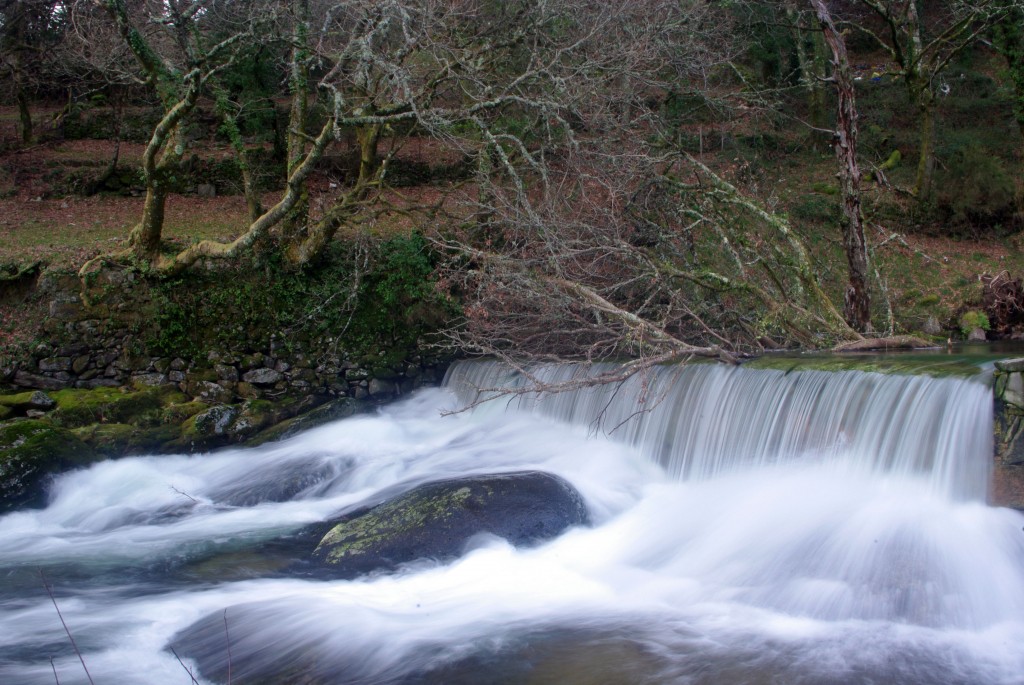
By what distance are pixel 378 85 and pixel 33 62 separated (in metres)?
11.4

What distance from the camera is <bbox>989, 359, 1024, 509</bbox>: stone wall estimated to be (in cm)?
642

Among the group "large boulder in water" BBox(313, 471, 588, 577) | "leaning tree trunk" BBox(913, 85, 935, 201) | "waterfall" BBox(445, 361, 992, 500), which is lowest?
"large boulder in water" BBox(313, 471, 588, 577)

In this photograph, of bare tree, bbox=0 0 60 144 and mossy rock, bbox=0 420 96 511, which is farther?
bare tree, bbox=0 0 60 144

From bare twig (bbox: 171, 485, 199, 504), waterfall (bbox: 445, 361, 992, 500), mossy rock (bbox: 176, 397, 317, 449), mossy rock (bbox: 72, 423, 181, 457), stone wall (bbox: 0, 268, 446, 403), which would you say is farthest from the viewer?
stone wall (bbox: 0, 268, 446, 403)

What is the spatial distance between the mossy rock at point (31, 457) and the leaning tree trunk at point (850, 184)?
34.1ft

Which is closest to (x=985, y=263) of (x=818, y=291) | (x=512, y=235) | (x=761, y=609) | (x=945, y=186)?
(x=945, y=186)

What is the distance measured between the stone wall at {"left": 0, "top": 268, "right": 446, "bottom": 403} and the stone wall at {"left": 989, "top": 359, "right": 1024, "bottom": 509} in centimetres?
907

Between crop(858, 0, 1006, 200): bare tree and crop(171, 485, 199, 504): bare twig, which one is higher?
crop(858, 0, 1006, 200): bare tree

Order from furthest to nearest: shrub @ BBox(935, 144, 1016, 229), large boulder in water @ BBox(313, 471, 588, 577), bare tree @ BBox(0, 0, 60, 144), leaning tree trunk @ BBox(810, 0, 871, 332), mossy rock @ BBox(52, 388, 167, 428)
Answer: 1. bare tree @ BBox(0, 0, 60, 144)
2. shrub @ BBox(935, 144, 1016, 229)
3. leaning tree trunk @ BBox(810, 0, 871, 332)
4. mossy rock @ BBox(52, 388, 167, 428)
5. large boulder in water @ BBox(313, 471, 588, 577)

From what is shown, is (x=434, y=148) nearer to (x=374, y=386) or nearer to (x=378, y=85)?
(x=378, y=85)

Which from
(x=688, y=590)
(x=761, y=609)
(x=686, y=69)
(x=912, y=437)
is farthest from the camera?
(x=686, y=69)

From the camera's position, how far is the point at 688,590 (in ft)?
22.0

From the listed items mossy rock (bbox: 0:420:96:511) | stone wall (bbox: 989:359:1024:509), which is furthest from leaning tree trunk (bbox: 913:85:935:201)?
mossy rock (bbox: 0:420:96:511)

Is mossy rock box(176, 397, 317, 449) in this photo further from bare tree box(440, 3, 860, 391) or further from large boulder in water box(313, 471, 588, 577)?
large boulder in water box(313, 471, 588, 577)
